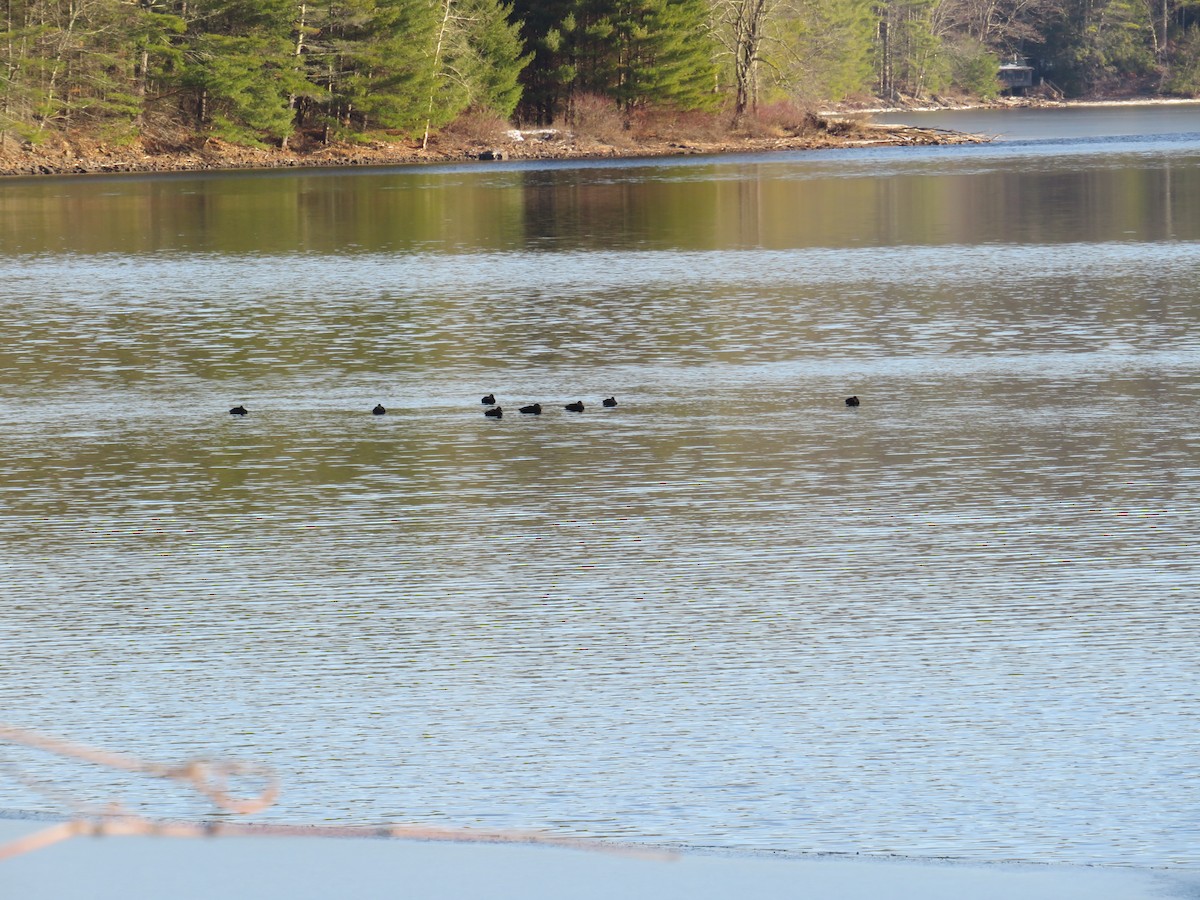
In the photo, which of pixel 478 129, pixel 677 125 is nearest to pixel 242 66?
pixel 478 129

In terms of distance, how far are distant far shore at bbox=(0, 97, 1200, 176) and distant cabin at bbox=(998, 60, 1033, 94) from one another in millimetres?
84494

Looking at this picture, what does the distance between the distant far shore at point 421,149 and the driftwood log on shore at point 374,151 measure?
0.13ft

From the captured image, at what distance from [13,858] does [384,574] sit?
4557 millimetres

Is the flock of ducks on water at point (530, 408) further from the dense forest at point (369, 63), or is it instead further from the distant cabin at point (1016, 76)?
the distant cabin at point (1016, 76)

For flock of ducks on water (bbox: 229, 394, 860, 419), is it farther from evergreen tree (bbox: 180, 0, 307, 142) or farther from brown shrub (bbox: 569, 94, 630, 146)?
brown shrub (bbox: 569, 94, 630, 146)

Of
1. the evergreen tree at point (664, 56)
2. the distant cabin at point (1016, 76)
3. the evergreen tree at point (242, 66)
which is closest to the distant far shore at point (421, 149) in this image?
the evergreen tree at point (242, 66)

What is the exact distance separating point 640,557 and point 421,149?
7394cm

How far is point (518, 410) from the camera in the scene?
15375 millimetres

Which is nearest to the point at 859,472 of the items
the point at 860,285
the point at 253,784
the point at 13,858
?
the point at 253,784

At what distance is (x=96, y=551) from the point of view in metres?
10.5

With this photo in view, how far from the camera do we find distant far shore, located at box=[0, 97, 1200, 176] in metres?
73.5

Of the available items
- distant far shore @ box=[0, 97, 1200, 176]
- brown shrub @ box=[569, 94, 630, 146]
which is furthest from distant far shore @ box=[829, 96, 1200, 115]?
brown shrub @ box=[569, 94, 630, 146]

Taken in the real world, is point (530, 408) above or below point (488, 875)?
above

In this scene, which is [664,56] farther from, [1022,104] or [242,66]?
[1022,104]
